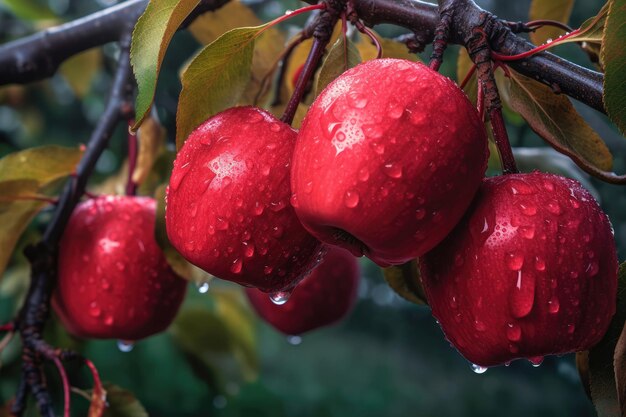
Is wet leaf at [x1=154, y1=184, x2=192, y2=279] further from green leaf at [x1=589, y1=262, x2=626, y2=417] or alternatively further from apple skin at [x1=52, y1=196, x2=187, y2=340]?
green leaf at [x1=589, y1=262, x2=626, y2=417]

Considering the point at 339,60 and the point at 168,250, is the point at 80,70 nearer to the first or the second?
the point at 168,250

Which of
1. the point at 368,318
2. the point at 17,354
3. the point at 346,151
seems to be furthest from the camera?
the point at 368,318

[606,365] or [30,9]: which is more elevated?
[606,365]

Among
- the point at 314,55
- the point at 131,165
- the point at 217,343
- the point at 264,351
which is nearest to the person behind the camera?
the point at 314,55

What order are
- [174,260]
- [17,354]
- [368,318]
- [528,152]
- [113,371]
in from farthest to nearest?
[368,318] < [113,371] < [17,354] < [528,152] < [174,260]

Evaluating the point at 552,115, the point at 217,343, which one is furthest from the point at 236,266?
the point at 217,343

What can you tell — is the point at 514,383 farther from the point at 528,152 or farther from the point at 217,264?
the point at 217,264

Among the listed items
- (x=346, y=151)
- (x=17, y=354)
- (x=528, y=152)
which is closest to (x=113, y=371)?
(x=17, y=354)
